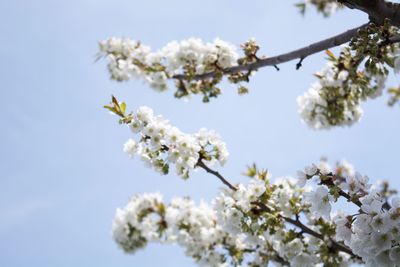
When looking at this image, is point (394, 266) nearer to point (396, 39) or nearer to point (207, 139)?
point (396, 39)

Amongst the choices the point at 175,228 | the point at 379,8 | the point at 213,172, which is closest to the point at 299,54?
the point at 213,172

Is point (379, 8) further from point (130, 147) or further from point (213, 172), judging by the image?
point (130, 147)

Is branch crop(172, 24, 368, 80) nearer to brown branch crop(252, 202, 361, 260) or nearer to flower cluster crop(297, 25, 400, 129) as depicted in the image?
flower cluster crop(297, 25, 400, 129)

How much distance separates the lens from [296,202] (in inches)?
214

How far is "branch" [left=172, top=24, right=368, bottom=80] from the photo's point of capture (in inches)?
164

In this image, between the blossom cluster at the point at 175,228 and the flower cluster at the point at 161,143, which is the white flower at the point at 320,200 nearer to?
the flower cluster at the point at 161,143

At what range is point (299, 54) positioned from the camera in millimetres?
4984

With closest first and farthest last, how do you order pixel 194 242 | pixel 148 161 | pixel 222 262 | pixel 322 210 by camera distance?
pixel 322 210, pixel 148 161, pixel 222 262, pixel 194 242

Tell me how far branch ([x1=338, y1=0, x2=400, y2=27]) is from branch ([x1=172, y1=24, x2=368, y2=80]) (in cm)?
81

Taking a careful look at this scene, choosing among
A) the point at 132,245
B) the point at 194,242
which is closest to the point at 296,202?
the point at 194,242

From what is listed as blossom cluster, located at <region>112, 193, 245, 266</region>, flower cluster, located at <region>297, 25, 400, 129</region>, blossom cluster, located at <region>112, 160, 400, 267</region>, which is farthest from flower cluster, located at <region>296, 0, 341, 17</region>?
blossom cluster, located at <region>112, 193, 245, 266</region>

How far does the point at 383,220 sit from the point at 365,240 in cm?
21

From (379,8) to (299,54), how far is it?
2.02 m

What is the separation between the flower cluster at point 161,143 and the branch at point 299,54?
156 centimetres
